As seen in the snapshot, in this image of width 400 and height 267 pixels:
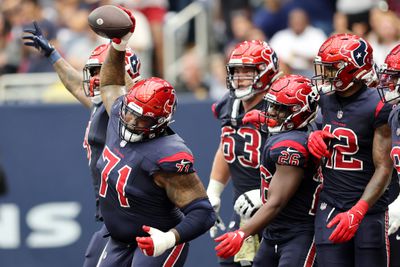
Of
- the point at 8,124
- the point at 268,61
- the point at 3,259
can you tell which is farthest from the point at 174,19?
the point at 268,61

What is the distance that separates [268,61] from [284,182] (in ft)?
4.16

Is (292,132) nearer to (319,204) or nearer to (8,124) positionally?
(319,204)

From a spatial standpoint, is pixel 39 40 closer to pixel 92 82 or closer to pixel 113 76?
pixel 92 82

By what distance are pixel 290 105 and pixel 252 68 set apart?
0.85 meters

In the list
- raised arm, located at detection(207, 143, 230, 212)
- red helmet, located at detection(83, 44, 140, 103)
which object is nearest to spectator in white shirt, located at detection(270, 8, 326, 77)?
raised arm, located at detection(207, 143, 230, 212)

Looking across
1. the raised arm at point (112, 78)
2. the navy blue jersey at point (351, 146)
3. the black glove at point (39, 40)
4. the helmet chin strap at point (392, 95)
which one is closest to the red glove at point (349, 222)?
the navy blue jersey at point (351, 146)

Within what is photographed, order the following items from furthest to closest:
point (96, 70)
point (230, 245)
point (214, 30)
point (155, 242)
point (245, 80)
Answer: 1. point (214, 30)
2. point (96, 70)
3. point (245, 80)
4. point (230, 245)
5. point (155, 242)

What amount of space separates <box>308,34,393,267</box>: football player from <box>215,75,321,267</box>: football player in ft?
0.33

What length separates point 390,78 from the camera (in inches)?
256

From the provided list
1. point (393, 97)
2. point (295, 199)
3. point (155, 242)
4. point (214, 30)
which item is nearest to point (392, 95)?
point (393, 97)

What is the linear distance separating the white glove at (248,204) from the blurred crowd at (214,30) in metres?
4.00

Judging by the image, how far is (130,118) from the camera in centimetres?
644

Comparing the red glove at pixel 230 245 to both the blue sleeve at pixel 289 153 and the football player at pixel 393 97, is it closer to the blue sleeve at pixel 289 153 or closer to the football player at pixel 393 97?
the blue sleeve at pixel 289 153

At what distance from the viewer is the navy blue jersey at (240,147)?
7398 millimetres
